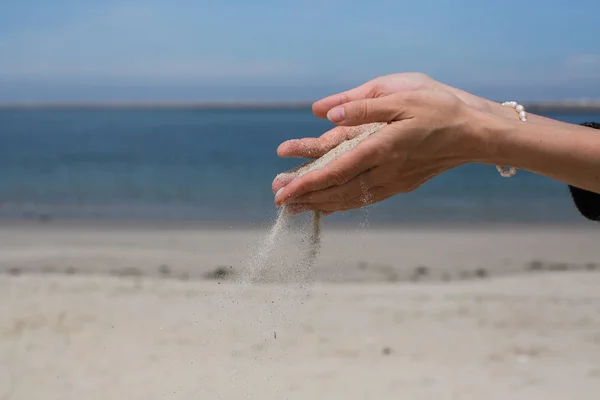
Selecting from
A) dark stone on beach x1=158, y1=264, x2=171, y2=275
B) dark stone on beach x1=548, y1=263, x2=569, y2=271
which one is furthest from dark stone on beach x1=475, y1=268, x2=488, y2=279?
dark stone on beach x1=158, y1=264, x2=171, y2=275

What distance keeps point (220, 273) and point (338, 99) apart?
250 inches

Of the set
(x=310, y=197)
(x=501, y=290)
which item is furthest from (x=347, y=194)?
(x=501, y=290)

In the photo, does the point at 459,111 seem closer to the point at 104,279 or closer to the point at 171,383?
the point at 171,383

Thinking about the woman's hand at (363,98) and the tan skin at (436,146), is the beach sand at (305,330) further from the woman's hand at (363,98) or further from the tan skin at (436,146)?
the tan skin at (436,146)

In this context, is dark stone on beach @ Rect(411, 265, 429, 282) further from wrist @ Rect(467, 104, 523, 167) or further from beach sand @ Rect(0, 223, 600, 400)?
A: wrist @ Rect(467, 104, 523, 167)

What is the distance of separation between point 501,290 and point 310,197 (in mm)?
5595

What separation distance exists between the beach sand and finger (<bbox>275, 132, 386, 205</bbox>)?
71 cm

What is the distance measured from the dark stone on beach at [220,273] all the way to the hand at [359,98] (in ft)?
19.2

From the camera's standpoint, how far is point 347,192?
2.59 meters

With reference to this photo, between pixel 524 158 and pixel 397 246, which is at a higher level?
pixel 524 158

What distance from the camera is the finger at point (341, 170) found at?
2.42 m

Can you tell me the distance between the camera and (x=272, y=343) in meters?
5.71

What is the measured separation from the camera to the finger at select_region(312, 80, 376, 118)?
113 inches

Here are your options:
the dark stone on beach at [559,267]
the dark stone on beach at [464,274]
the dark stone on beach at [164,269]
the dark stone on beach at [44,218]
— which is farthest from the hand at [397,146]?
the dark stone on beach at [44,218]
